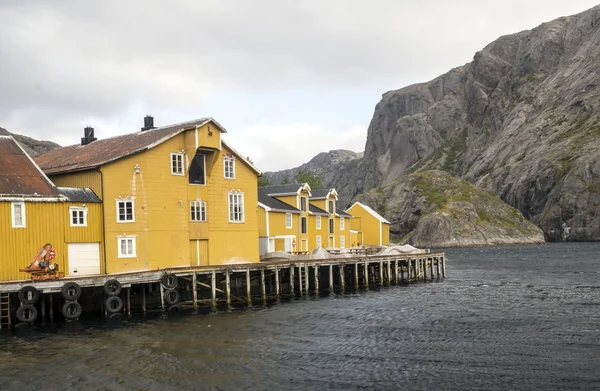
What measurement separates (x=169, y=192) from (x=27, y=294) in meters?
13.9

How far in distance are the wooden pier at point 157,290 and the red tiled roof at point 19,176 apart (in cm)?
665

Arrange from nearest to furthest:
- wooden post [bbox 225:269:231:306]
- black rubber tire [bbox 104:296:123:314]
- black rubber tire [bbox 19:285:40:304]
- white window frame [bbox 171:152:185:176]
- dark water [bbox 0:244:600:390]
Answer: dark water [bbox 0:244:600:390] < black rubber tire [bbox 19:285:40:304] < black rubber tire [bbox 104:296:123:314] < wooden post [bbox 225:269:231:306] < white window frame [bbox 171:152:185:176]

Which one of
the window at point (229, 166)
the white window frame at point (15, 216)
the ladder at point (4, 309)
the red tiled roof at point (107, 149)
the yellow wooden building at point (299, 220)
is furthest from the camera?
the yellow wooden building at point (299, 220)

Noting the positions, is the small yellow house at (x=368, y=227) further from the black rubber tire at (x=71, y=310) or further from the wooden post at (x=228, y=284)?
the black rubber tire at (x=71, y=310)

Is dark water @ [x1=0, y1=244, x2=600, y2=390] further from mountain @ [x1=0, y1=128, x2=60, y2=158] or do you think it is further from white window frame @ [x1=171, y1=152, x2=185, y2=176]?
mountain @ [x1=0, y1=128, x2=60, y2=158]

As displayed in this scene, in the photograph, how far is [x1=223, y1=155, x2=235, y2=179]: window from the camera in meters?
52.7

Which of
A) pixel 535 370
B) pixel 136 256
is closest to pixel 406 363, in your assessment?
pixel 535 370

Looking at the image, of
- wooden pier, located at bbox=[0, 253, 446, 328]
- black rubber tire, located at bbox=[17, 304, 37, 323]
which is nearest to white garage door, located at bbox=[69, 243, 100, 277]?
wooden pier, located at bbox=[0, 253, 446, 328]

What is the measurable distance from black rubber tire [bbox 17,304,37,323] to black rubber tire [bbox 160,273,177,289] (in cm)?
884

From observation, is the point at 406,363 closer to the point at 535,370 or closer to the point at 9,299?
the point at 535,370

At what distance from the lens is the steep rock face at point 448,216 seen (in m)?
158

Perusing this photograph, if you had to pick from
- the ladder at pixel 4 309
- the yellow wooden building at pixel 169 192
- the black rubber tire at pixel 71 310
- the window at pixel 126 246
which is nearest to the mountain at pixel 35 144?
the yellow wooden building at pixel 169 192

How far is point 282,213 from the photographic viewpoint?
2672 inches

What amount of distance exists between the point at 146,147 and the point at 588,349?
104ft
